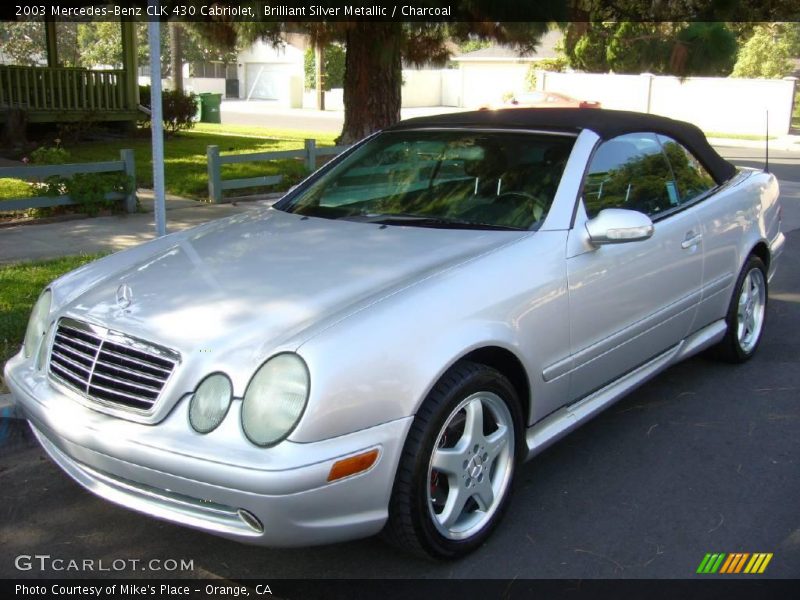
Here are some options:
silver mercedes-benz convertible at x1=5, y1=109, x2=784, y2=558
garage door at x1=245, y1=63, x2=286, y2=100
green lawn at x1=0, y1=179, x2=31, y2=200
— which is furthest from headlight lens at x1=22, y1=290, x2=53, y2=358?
garage door at x1=245, y1=63, x2=286, y2=100

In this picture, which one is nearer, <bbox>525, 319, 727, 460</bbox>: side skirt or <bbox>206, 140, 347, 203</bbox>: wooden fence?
<bbox>525, 319, 727, 460</bbox>: side skirt

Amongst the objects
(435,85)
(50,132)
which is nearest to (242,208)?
(50,132)

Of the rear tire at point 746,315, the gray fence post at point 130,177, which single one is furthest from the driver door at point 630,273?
the gray fence post at point 130,177

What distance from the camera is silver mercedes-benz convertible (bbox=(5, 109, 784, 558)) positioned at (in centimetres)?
281

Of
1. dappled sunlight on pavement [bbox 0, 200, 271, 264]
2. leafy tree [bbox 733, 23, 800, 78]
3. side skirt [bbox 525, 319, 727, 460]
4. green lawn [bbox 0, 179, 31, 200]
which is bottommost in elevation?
dappled sunlight on pavement [bbox 0, 200, 271, 264]

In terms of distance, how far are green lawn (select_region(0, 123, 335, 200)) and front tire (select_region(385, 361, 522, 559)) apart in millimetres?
8702

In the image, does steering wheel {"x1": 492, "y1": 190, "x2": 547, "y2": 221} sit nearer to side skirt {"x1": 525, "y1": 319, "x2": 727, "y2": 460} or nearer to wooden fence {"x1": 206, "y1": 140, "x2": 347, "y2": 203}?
side skirt {"x1": 525, "y1": 319, "x2": 727, "y2": 460}

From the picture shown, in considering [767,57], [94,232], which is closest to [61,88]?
[94,232]

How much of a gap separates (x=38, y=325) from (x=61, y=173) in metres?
6.25

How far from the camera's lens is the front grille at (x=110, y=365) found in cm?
297

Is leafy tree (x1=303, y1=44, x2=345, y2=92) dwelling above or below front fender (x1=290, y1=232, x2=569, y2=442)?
above

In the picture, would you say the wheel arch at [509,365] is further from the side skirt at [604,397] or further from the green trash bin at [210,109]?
the green trash bin at [210,109]

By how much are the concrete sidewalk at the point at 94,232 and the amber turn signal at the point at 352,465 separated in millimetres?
4828

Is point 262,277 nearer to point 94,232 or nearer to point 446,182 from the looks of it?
point 446,182
